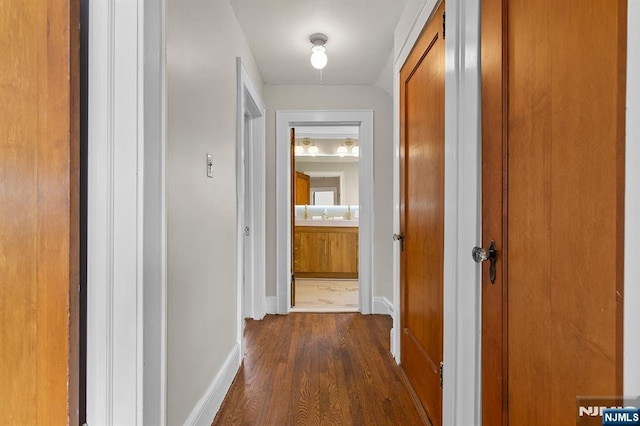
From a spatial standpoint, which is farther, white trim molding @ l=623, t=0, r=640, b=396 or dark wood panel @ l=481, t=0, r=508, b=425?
dark wood panel @ l=481, t=0, r=508, b=425

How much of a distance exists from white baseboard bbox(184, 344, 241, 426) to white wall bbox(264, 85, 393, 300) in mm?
1229

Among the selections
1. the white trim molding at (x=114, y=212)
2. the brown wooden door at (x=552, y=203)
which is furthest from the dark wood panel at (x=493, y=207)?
the white trim molding at (x=114, y=212)

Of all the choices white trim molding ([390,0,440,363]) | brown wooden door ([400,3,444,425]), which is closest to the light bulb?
white trim molding ([390,0,440,363])

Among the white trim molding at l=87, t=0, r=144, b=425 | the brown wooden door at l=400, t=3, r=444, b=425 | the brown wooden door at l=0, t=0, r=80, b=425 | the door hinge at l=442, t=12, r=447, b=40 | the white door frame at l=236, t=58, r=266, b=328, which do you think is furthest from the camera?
the white door frame at l=236, t=58, r=266, b=328

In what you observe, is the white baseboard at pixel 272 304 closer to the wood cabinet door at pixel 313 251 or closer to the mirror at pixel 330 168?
the wood cabinet door at pixel 313 251

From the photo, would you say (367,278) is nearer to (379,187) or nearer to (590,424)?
(379,187)

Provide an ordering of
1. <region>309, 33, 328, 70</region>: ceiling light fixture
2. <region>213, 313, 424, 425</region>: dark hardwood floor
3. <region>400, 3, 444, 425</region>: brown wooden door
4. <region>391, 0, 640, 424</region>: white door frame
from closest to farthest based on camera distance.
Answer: <region>391, 0, 640, 424</region>: white door frame
<region>400, 3, 444, 425</region>: brown wooden door
<region>213, 313, 424, 425</region>: dark hardwood floor
<region>309, 33, 328, 70</region>: ceiling light fixture

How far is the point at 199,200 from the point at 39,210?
74 centimetres

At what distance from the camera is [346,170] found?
5.57 m

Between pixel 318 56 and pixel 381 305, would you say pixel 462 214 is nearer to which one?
pixel 318 56

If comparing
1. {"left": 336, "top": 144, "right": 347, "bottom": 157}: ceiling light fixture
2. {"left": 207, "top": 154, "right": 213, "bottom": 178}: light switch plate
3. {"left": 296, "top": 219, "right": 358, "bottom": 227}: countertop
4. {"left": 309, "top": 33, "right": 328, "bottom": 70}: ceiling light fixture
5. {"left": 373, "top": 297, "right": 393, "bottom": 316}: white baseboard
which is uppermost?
{"left": 309, "top": 33, "right": 328, "bottom": 70}: ceiling light fixture

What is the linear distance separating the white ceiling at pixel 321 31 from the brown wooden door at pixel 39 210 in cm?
153

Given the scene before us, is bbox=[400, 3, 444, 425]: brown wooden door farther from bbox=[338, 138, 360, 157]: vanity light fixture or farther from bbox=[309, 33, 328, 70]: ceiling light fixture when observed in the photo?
bbox=[338, 138, 360, 157]: vanity light fixture

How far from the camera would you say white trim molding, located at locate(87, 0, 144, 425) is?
33.5 inches
